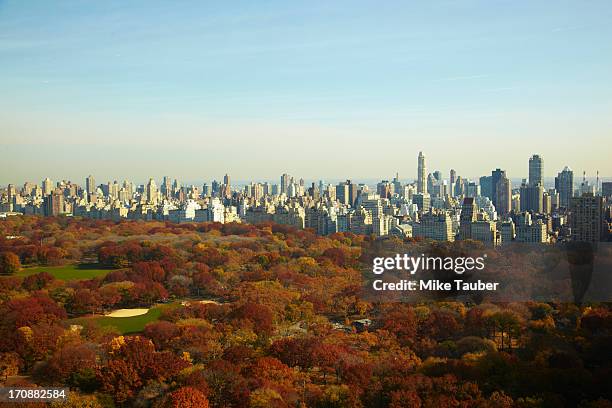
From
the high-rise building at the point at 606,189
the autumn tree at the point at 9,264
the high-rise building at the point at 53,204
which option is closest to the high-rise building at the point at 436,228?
the high-rise building at the point at 606,189

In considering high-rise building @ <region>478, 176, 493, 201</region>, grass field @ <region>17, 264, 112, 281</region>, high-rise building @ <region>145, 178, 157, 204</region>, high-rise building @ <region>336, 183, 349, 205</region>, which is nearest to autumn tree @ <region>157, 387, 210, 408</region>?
grass field @ <region>17, 264, 112, 281</region>

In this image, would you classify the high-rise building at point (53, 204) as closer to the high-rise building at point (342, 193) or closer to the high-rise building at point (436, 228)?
the high-rise building at point (342, 193)

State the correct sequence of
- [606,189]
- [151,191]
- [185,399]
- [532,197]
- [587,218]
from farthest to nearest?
[151,191] → [532,197] → [587,218] → [606,189] → [185,399]

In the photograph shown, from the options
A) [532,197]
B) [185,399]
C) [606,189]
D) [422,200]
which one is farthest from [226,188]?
[185,399]

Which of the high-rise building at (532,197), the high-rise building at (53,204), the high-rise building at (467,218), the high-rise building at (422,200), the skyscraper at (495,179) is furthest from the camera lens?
the high-rise building at (53,204)

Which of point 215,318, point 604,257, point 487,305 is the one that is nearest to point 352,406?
point 487,305

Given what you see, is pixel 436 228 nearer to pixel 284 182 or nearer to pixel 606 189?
pixel 606 189
